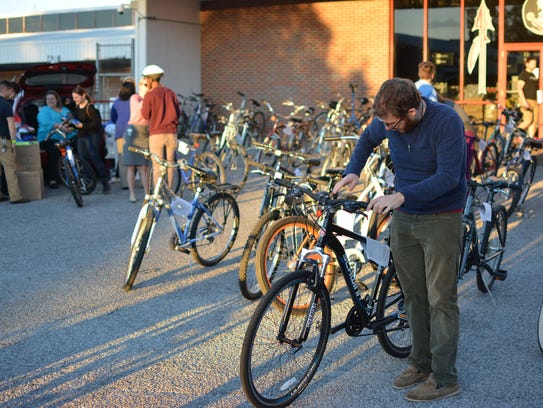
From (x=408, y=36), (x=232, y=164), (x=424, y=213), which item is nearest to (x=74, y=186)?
(x=232, y=164)

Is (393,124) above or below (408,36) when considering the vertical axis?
below

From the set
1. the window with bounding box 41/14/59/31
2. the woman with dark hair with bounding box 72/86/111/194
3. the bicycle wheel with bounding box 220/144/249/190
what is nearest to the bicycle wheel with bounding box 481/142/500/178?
the bicycle wheel with bounding box 220/144/249/190

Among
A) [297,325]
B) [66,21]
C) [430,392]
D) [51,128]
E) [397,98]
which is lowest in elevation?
[430,392]

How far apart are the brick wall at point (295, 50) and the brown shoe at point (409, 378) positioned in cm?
1597

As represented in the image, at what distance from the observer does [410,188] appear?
411 centimetres

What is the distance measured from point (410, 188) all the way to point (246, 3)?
17837 millimetres

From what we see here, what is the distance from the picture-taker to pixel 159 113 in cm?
1059

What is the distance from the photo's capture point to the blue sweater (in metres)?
4.11

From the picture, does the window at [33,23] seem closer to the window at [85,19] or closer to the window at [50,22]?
the window at [50,22]

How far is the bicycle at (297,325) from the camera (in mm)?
4148

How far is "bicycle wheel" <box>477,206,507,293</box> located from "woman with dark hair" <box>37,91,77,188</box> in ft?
26.6

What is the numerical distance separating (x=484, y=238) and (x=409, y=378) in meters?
2.19

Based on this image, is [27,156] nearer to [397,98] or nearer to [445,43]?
[397,98]

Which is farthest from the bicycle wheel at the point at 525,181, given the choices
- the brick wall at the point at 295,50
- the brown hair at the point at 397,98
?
the brick wall at the point at 295,50
